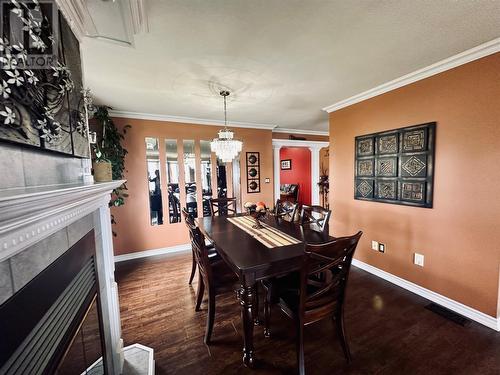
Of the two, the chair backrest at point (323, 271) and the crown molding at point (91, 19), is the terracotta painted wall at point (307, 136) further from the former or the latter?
the chair backrest at point (323, 271)

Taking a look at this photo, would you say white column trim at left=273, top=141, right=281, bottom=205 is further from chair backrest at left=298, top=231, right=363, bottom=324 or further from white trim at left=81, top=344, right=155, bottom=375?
white trim at left=81, top=344, right=155, bottom=375

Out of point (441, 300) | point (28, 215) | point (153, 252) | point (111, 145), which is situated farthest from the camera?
point (153, 252)

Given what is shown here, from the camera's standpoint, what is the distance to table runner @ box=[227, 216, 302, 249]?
6.09 feet

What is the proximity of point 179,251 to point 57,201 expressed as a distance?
11.5ft

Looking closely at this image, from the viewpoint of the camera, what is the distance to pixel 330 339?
70.6 inches

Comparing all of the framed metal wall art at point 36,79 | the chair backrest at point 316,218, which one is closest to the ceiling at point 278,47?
the framed metal wall art at point 36,79

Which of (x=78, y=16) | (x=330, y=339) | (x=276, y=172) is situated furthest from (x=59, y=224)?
(x=276, y=172)

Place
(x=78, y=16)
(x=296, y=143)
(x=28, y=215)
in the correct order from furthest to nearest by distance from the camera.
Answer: (x=296, y=143) < (x=78, y=16) < (x=28, y=215)

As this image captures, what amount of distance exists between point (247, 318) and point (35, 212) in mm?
1365

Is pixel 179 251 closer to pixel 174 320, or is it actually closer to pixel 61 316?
pixel 174 320

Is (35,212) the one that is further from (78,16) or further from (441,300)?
(441,300)

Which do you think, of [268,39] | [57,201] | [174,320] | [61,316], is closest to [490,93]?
[268,39]

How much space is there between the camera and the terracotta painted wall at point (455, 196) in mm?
1871

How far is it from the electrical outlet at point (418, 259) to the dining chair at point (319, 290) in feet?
4.58
